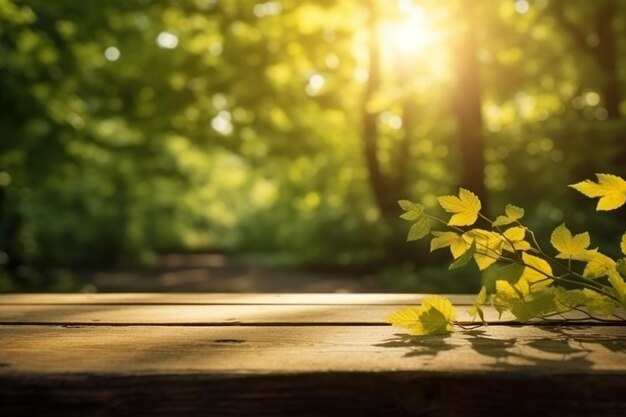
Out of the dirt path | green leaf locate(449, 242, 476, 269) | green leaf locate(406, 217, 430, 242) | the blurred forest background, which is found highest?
the blurred forest background

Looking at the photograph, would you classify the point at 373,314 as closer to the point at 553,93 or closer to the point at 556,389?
the point at 556,389

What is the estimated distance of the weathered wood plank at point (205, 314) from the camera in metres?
1.52

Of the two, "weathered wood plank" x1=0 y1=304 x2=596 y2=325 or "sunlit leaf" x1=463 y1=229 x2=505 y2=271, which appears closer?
"sunlit leaf" x1=463 y1=229 x2=505 y2=271

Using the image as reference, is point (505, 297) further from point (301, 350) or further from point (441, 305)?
point (301, 350)

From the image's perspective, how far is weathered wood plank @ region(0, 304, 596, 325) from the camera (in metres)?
1.52

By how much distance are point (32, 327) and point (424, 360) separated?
0.84 m

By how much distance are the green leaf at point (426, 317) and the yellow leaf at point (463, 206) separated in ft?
0.53

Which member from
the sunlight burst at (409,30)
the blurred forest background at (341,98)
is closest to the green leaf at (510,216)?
the blurred forest background at (341,98)

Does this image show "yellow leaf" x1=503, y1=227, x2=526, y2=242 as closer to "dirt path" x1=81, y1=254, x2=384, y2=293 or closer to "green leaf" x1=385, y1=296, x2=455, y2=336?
"green leaf" x1=385, y1=296, x2=455, y2=336

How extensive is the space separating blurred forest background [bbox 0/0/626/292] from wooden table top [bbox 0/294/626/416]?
28.0 feet

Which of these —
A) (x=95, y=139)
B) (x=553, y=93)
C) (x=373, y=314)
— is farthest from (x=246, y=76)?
(x=373, y=314)

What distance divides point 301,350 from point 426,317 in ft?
0.92

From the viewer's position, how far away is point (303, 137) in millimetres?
15594

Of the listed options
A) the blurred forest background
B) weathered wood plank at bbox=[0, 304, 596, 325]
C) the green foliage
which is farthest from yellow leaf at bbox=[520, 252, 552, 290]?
the blurred forest background
